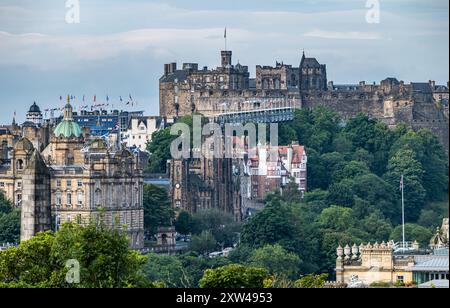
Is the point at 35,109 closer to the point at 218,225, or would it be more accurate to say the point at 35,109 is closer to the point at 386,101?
the point at 218,225

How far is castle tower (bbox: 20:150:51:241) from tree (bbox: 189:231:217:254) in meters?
18.3

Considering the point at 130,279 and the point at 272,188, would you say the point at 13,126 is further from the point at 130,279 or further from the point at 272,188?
the point at 130,279

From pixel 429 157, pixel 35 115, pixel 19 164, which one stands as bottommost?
pixel 19 164

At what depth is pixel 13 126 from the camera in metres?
116

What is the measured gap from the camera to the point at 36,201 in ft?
216

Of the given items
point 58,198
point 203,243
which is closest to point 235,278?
point 203,243

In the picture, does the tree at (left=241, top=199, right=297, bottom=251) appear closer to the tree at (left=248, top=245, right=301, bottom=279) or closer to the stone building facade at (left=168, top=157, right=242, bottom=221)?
the tree at (left=248, top=245, right=301, bottom=279)

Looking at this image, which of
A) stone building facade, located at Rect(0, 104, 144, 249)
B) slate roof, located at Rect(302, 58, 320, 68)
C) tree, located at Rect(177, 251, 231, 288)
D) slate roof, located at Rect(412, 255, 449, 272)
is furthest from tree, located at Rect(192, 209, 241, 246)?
slate roof, located at Rect(302, 58, 320, 68)

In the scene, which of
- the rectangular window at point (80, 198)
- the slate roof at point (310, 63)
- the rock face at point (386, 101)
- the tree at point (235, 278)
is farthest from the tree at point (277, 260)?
the slate roof at point (310, 63)

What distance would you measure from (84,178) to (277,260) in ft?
59.5

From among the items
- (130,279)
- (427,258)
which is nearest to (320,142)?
(427,258)

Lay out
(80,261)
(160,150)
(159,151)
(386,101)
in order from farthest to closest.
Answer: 1. (386,101)
2. (160,150)
3. (159,151)
4. (80,261)
